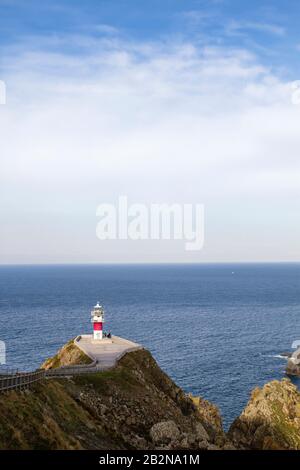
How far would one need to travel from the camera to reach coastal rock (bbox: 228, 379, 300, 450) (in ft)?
192

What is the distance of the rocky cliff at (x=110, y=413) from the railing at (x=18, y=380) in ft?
1.76

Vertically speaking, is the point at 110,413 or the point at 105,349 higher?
the point at 105,349

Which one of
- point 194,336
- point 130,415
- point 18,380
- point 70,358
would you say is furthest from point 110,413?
point 194,336

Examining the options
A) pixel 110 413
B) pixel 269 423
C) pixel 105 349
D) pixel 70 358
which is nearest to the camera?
pixel 110 413

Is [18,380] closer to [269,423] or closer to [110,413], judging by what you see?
[110,413]

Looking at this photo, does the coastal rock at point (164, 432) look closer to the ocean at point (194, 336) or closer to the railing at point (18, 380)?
the railing at point (18, 380)

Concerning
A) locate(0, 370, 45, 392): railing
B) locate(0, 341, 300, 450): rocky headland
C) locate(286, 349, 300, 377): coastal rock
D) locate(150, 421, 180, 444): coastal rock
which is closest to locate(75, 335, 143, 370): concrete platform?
locate(0, 341, 300, 450): rocky headland

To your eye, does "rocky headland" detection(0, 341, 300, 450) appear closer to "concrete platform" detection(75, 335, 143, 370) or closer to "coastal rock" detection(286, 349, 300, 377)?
"concrete platform" detection(75, 335, 143, 370)

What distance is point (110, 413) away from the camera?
43812 mm

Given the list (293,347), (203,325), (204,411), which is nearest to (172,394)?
(204,411)

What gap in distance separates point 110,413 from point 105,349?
18.9 m

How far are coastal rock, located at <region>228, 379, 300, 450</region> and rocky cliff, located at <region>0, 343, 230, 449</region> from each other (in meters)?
3.60

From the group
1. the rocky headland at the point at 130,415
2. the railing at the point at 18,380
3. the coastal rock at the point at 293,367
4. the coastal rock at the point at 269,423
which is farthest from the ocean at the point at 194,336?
the railing at the point at 18,380

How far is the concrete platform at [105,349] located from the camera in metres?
55.7
